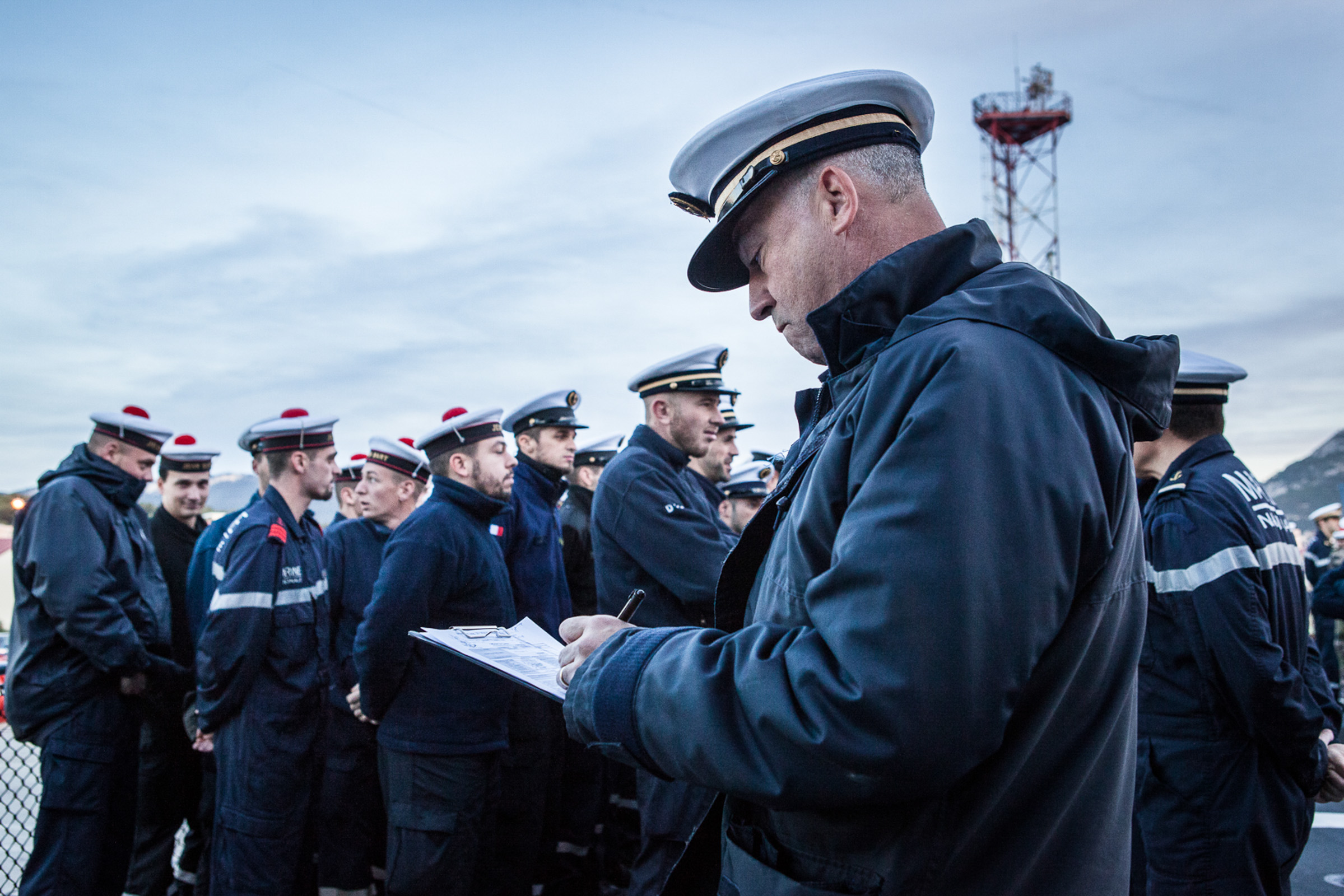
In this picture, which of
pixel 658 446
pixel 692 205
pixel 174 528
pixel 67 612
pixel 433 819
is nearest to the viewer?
pixel 692 205

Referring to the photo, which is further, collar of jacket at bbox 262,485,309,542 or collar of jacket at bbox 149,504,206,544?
collar of jacket at bbox 149,504,206,544

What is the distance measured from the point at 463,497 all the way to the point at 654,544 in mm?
1064

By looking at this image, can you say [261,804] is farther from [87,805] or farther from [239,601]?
[239,601]

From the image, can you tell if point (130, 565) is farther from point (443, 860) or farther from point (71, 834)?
point (443, 860)

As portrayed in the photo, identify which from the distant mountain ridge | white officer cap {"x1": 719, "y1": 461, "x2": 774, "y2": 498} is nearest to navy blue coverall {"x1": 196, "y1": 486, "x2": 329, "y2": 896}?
white officer cap {"x1": 719, "y1": 461, "x2": 774, "y2": 498}

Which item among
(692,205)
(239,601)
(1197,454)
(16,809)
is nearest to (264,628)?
(239,601)

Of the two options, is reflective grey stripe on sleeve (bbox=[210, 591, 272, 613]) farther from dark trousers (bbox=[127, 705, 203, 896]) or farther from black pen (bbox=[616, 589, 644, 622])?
black pen (bbox=[616, 589, 644, 622])

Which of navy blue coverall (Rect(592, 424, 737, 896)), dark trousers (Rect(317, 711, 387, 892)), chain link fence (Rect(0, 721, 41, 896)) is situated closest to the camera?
navy blue coverall (Rect(592, 424, 737, 896))

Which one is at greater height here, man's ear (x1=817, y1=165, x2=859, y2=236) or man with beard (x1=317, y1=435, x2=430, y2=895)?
man's ear (x1=817, y1=165, x2=859, y2=236)

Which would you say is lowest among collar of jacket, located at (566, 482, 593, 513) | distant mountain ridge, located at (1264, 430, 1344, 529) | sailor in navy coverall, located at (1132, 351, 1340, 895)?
sailor in navy coverall, located at (1132, 351, 1340, 895)

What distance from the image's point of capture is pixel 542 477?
610cm

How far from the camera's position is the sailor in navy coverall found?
3084 millimetres

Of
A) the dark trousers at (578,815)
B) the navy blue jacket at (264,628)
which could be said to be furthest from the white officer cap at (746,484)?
the navy blue jacket at (264,628)

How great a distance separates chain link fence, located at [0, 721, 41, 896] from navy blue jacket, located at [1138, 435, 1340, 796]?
5.29 meters
